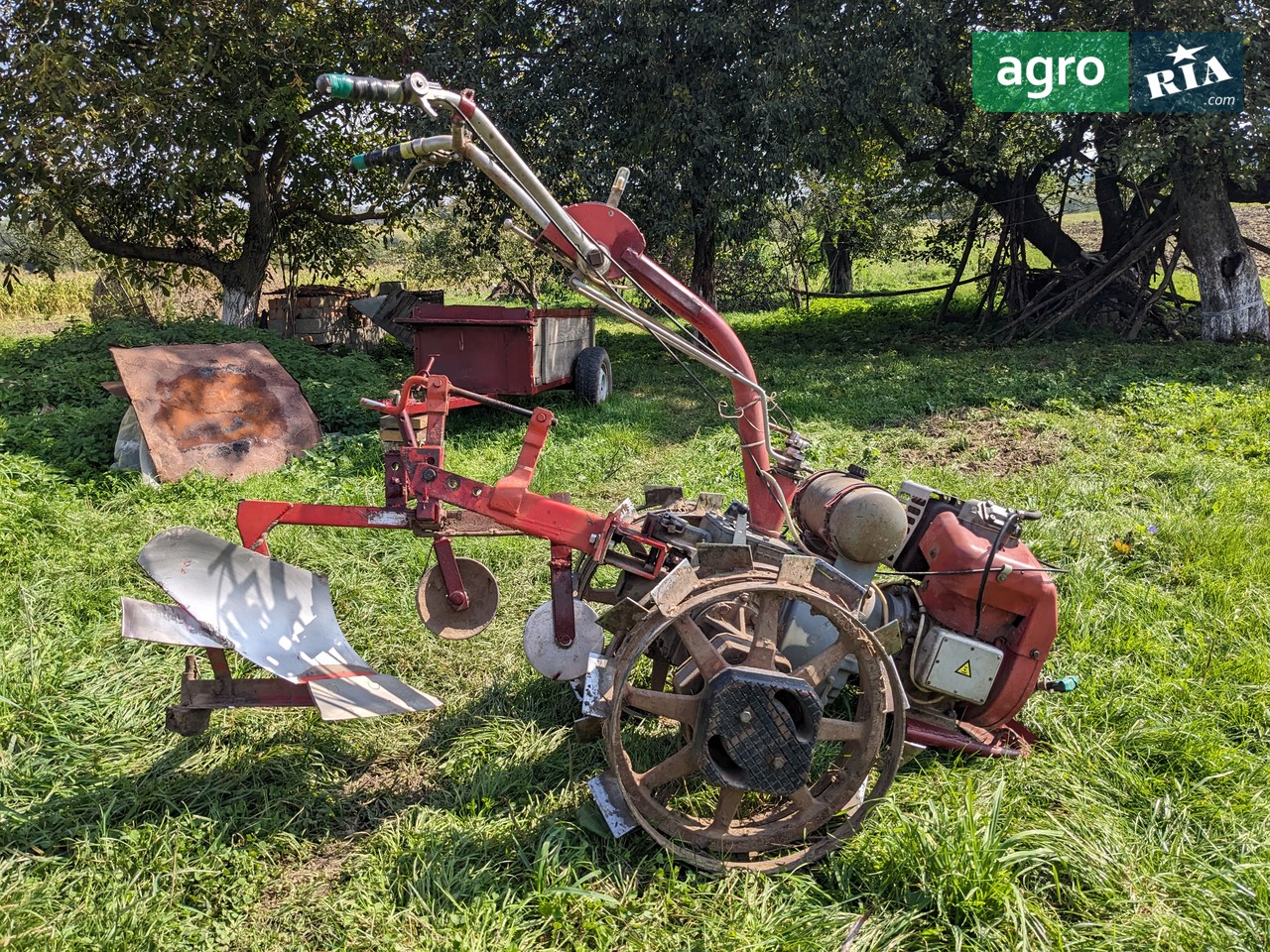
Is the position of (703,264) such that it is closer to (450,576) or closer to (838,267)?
(838,267)

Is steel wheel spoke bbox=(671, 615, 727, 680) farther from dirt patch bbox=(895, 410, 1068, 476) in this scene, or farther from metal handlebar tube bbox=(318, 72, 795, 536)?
dirt patch bbox=(895, 410, 1068, 476)

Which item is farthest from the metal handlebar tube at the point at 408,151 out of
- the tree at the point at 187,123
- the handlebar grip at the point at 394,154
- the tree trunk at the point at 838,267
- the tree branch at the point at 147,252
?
the tree trunk at the point at 838,267

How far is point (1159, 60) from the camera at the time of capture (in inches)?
431

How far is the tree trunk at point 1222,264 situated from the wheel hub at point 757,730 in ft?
40.5

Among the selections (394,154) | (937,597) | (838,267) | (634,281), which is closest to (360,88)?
(394,154)

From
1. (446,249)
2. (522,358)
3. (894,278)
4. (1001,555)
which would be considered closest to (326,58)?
(522,358)

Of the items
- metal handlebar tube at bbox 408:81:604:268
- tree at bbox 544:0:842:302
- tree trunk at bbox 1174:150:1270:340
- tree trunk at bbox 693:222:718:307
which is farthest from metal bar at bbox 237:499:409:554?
tree trunk at bbox 1174:150:1270:340

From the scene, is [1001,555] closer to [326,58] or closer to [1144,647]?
[1144,647]

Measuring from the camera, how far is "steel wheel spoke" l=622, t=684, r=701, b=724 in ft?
9.00

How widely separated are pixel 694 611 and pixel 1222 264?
12.6 m

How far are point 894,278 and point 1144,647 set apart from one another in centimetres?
2296

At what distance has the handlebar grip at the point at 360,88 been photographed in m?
2.34

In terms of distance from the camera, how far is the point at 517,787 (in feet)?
10.5

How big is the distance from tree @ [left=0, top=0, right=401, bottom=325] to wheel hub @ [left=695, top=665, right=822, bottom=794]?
33.5ft
